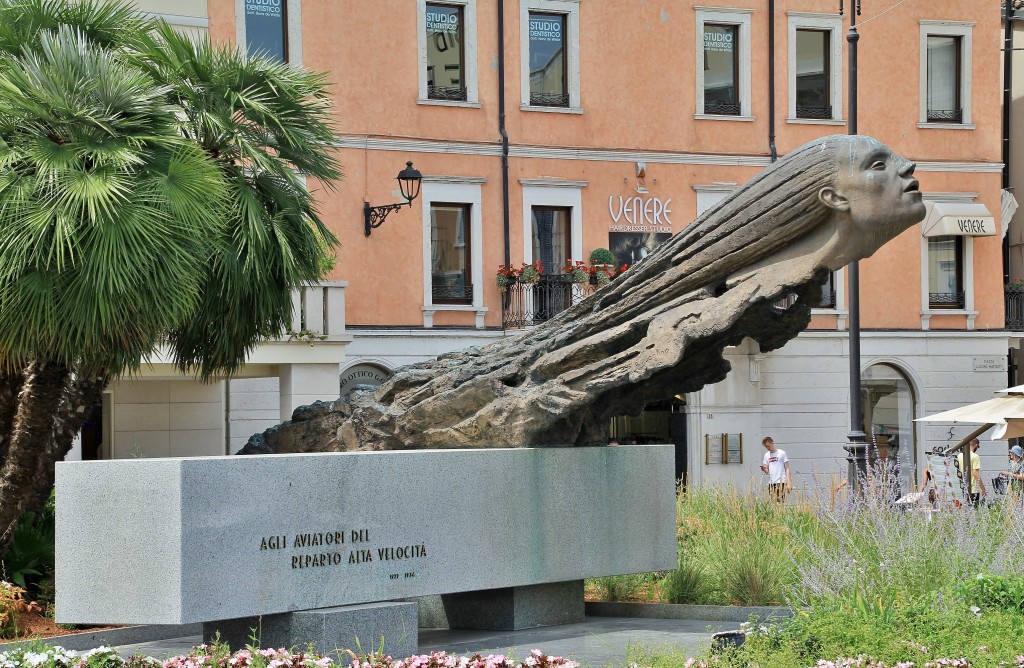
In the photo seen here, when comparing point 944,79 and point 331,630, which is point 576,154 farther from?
point 331,630

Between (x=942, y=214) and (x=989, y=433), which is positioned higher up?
(x=942, y=214)

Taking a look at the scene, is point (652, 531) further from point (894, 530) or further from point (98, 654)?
point (98, 654)

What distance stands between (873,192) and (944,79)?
2411 cm

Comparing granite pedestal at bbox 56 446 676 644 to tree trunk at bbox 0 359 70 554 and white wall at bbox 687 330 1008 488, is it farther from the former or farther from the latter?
white wall at bbox 687 330 1008 488

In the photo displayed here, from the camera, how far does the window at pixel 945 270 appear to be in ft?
108

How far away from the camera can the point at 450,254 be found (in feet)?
96.4

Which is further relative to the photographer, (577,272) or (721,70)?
(721,70)

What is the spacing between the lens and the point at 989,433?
32.9 meters

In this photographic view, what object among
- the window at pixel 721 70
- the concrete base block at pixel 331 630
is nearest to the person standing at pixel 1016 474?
the concrete base block at pixel 331 630

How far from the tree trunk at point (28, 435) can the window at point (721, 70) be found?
798 inches

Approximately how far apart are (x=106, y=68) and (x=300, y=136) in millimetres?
2072

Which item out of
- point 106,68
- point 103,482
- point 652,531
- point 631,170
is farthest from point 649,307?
point 631,170

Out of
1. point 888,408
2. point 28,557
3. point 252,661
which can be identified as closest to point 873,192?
point 252,661

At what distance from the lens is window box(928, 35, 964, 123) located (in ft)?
107
